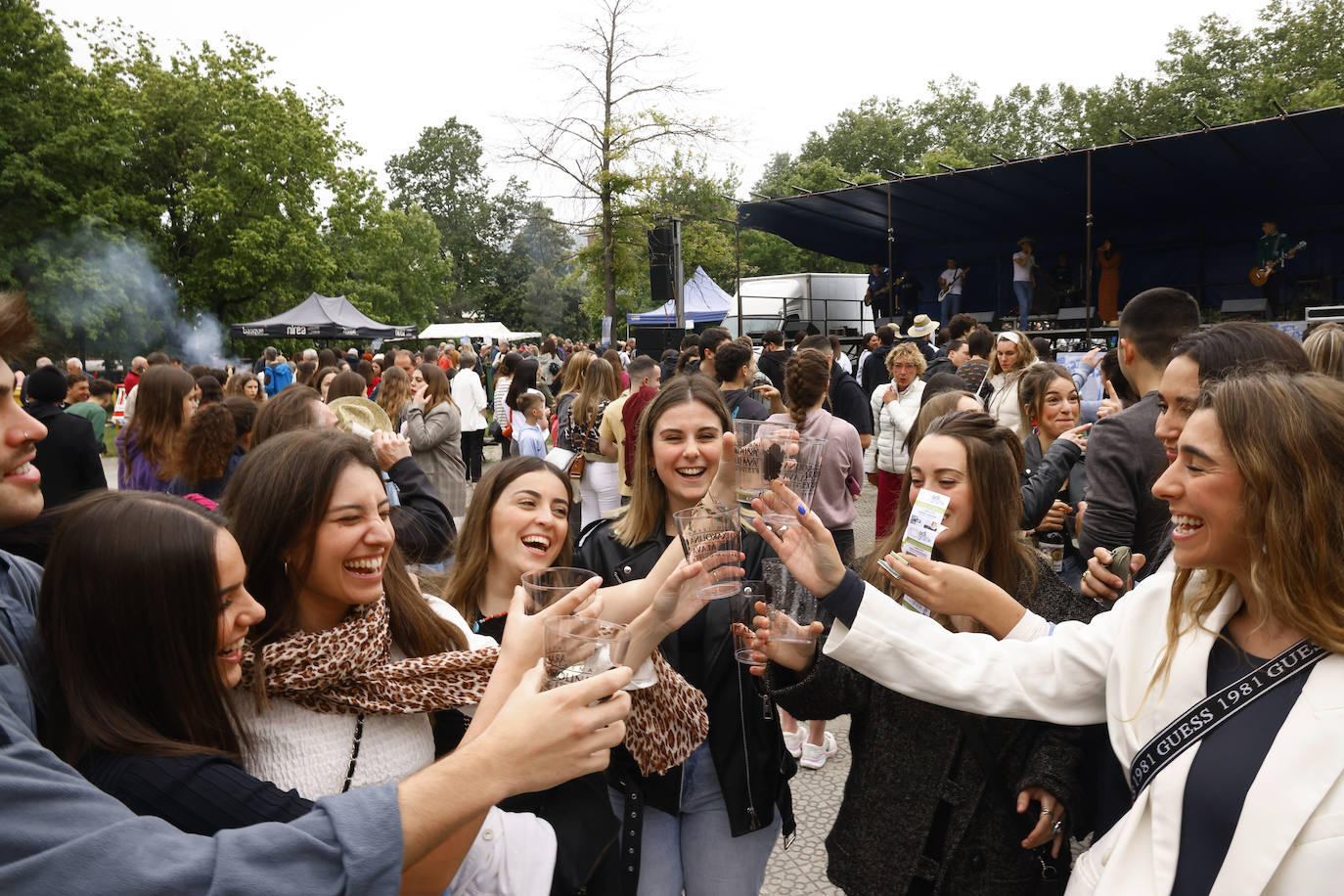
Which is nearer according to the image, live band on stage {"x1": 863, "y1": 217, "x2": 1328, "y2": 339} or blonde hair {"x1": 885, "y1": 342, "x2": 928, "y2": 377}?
blonde hair {"x1": 885, "y1": 342, "x2": 928, "y2": 377}

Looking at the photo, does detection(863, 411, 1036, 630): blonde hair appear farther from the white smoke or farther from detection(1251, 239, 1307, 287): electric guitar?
the white smoke

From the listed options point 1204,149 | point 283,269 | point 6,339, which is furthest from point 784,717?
point 283,269

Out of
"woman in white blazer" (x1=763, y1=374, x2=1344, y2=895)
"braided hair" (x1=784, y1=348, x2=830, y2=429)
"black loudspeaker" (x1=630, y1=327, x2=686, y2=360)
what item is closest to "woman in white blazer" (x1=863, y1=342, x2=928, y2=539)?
"braided hair" (x1=784, y1=348, x2=830, y2=429)

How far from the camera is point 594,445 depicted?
20.1 ft

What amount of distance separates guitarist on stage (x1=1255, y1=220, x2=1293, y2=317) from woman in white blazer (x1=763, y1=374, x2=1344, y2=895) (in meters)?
17.0

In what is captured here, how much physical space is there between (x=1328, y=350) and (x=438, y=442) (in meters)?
5.66

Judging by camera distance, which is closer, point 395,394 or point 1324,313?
point 395,394

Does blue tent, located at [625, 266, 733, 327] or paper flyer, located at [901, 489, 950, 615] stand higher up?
blue tent, located at [625, 266, 733, 327]

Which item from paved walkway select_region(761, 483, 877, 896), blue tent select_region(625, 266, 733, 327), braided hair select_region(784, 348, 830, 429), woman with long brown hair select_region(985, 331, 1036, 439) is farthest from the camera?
blue tent select_region(625, 266, 733, 327)

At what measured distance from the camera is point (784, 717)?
4.59 meters

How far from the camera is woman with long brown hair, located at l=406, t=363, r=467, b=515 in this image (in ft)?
22.0

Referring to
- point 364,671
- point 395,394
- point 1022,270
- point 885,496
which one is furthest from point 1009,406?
point 1022,270

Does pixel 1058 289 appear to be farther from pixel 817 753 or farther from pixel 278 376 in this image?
pixel 817 753

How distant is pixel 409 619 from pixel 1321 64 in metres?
38.3
